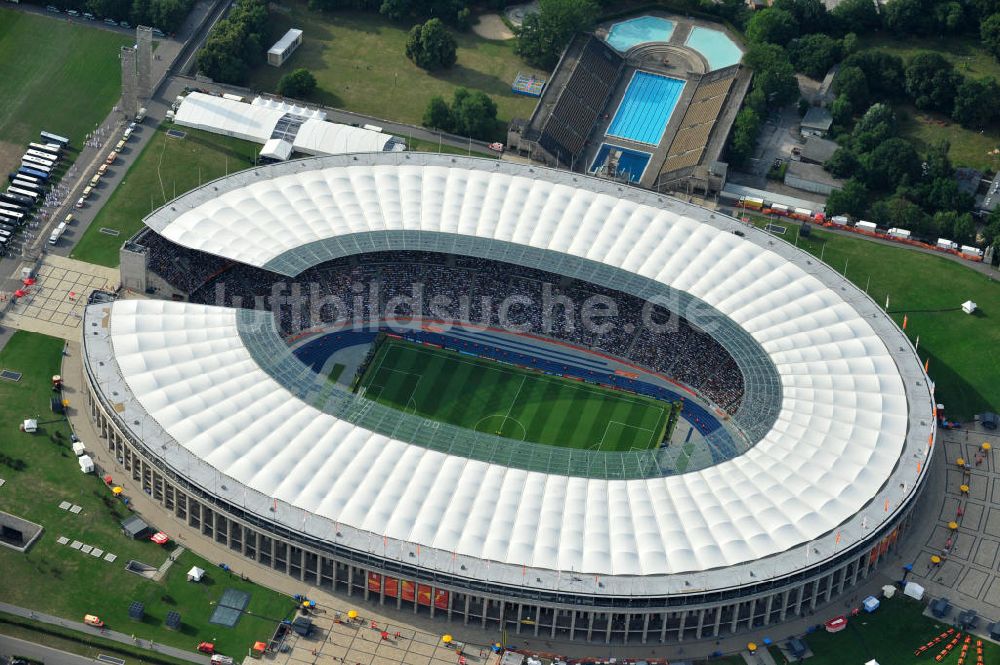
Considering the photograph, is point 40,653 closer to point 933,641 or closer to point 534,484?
point 534,484

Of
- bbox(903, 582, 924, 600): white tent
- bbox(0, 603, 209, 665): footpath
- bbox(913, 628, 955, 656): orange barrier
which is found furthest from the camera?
bbox(903, 582, 924, 600): white tent

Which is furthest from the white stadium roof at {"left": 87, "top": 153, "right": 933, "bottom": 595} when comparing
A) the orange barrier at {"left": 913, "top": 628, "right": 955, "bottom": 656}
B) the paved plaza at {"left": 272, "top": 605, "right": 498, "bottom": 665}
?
the orange barrier at {"left": 913, "top": 628, "right": 955, "bottom": 656}

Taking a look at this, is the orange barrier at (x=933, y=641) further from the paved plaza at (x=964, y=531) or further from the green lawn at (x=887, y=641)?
the paved plaza at (x=964, y=531)

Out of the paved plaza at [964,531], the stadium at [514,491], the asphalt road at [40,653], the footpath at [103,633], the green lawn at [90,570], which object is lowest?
the asphalt road at [40,653]

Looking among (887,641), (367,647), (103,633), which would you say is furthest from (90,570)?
(887,641)

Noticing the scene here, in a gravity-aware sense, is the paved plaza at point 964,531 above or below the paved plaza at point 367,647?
above

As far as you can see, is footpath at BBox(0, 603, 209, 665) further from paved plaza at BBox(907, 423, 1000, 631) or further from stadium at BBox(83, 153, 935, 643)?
paved plaza at BBox(907, 423, 1000, 631)

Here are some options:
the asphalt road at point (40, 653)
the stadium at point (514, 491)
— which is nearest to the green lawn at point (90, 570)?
the asphalt road at point (40, 653)
